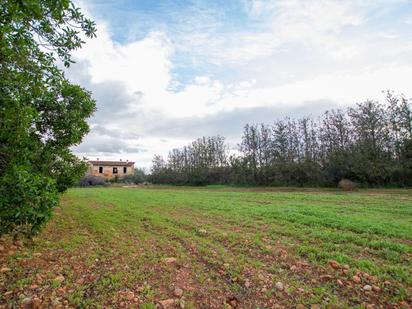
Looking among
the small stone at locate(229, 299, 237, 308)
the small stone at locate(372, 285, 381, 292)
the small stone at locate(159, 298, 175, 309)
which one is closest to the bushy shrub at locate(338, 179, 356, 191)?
the small stone at locate(372, 285, 381, 292)

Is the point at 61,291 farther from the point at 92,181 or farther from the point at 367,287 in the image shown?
the point at 92,181

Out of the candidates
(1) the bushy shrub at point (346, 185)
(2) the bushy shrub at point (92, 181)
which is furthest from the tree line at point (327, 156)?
(2) the bushy shrub at point (92, 181)

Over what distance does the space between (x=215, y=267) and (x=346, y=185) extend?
75.6 ft

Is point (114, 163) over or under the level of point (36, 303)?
over

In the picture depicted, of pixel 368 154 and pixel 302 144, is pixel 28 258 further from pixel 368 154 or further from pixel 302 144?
pixel 302 144

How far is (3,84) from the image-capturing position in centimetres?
378

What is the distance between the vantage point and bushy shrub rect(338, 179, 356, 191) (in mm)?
22836

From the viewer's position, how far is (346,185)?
23.2 meters

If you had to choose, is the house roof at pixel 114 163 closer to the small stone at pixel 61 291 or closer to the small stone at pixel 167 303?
the small stone at pixel 61 291

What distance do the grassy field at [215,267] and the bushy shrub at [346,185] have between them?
59.3 ft

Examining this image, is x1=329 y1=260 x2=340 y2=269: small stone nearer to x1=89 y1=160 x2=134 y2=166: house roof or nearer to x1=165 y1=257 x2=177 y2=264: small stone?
x1=165 y1=257 x2=177 y2=264: small stone

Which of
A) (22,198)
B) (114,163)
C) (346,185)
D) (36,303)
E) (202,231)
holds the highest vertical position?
(114,163)

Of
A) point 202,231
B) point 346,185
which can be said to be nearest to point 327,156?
point 346,185

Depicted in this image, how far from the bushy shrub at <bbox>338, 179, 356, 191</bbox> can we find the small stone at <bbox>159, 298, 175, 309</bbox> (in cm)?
2347
